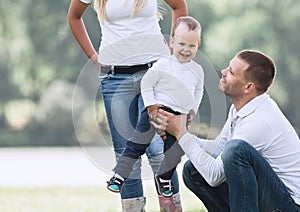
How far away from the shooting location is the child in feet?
13.2

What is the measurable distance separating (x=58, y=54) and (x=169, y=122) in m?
10.7

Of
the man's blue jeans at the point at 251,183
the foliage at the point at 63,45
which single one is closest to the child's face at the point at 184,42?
the man's blue jeans at the point at 251,183

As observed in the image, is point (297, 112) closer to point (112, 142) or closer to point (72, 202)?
point (72, 202)

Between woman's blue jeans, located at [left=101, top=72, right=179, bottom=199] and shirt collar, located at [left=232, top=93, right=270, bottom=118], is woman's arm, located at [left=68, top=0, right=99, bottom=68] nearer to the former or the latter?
woman's blue jeans, located at [left=101, top=72, right=179, bottom=199]

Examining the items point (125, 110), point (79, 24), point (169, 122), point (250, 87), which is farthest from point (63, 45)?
point (250, 87)

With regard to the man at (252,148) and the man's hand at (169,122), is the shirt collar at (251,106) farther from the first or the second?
the man's hand at (169,122)

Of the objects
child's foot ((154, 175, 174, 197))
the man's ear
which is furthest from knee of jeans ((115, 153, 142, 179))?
the man's ear

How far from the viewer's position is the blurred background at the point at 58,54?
1380 cm

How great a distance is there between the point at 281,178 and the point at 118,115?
2.84ft

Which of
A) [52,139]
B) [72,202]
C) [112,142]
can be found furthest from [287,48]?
[112,142]

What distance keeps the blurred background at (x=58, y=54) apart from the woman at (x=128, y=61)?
925 centimetres

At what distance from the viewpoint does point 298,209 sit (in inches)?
151

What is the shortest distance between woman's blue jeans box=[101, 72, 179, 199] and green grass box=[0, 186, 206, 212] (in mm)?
1348

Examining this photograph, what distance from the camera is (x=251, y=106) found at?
12.8 ft
